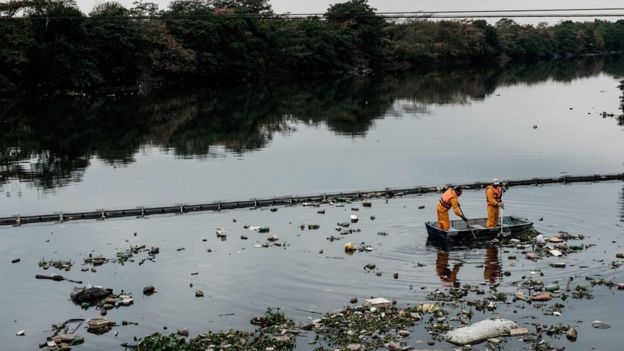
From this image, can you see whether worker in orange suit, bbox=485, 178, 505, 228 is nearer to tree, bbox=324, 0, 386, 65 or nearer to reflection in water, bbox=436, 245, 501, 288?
reflection in water, bbox=436, 245, 501, 288

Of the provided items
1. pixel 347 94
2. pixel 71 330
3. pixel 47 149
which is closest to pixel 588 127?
pixel 347 94

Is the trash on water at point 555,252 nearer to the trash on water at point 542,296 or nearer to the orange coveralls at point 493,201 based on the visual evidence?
the orange coveralls at point 493,201

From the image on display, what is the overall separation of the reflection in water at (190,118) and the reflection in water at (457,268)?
21534 mm

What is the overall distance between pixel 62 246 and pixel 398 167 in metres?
20.8

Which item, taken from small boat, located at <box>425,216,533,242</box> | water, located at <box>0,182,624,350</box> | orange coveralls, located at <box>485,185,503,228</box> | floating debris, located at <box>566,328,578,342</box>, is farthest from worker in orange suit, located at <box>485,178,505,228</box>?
floating debris, located at <box>566,328,578,342</box>

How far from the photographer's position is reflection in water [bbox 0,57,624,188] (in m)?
46.9

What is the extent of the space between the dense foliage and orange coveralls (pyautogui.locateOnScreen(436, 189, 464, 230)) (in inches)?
1042

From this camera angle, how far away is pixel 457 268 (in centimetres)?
2275

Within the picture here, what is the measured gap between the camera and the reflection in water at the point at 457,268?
21.4 metres

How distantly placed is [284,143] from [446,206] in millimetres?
27467

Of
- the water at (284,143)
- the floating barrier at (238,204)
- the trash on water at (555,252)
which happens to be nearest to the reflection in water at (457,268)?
the trash on water at (555,252)

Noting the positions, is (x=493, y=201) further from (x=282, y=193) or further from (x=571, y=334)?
(x=282, y=193)

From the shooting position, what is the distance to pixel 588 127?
57.6 metres

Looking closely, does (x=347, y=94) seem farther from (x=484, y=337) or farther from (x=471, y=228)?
(x=484, y=337)
